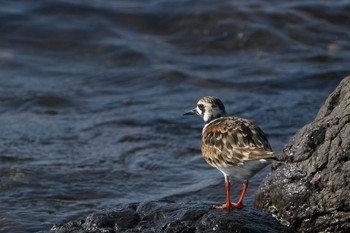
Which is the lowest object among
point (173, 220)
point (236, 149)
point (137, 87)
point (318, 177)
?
point (137, 87)

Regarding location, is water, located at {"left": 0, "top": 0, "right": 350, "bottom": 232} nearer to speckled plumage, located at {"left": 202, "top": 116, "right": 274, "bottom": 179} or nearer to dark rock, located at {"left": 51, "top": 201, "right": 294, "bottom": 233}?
dark rock, located at {"left": 51, "top": 201, "right": 294, "bottom": 233}

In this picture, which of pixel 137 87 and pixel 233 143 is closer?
pixel 233 143

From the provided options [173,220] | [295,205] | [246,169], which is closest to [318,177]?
[295,205]

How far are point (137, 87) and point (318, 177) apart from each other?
6186 millimetres

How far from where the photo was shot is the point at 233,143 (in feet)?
18.5

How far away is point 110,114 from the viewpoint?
1030 cm

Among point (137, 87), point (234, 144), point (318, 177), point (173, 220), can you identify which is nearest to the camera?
point (173, 220)

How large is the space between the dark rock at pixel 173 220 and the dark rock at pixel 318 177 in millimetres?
219

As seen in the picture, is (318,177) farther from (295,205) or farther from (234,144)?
(234,144)

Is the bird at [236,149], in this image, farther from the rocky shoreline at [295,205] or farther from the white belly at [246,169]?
the rocky shoreline at [295,205]

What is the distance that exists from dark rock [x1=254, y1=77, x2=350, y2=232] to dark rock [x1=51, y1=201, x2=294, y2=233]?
219 mm

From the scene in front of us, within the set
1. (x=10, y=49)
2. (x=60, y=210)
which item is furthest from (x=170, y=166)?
(x=10, y=49)

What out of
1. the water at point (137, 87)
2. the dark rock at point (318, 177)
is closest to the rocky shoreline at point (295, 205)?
the dark rock at point (318, 177)

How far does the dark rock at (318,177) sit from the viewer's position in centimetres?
536
